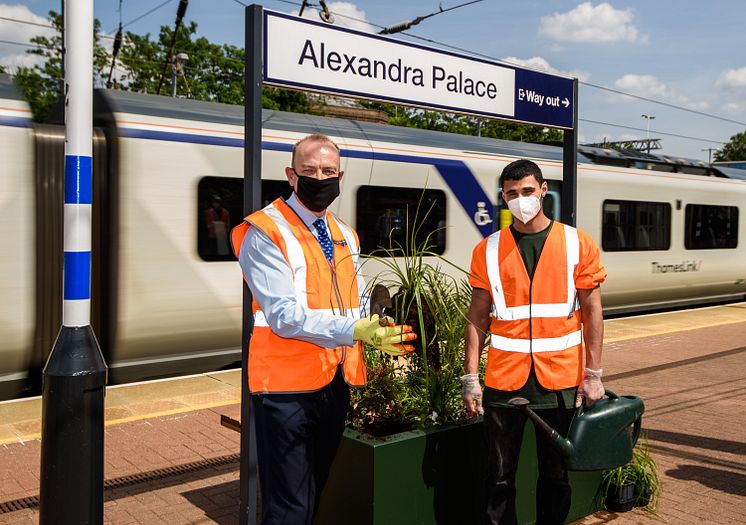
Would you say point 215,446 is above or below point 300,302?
below

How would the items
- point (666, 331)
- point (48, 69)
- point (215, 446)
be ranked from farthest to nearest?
1. point (48, 69)
2. point (666, 331)
3. point (215, 446)

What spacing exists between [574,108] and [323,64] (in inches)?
78.4

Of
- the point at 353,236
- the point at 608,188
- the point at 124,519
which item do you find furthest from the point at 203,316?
the point at 608,188

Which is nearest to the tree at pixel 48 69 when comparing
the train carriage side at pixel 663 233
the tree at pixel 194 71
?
the tree at pixel 194 71

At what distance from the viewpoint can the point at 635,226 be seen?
42.3 ft

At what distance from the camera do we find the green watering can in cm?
323

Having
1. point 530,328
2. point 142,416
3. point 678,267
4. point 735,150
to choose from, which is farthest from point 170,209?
point 735,150

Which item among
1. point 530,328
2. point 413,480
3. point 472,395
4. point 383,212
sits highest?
point 383,212

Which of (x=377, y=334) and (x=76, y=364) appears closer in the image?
(x=377, y=334)

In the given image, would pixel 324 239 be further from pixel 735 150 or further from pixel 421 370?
pixel 735 150

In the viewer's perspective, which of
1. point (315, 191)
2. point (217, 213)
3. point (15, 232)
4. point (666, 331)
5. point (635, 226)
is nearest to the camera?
point (315, 191)

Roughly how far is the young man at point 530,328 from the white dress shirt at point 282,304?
891 millimetres

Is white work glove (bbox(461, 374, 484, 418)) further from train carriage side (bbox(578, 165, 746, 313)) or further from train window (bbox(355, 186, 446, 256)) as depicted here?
train carriage side (bbox(578, 165, 746, 313))

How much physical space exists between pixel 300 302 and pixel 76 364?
3.14 feet
